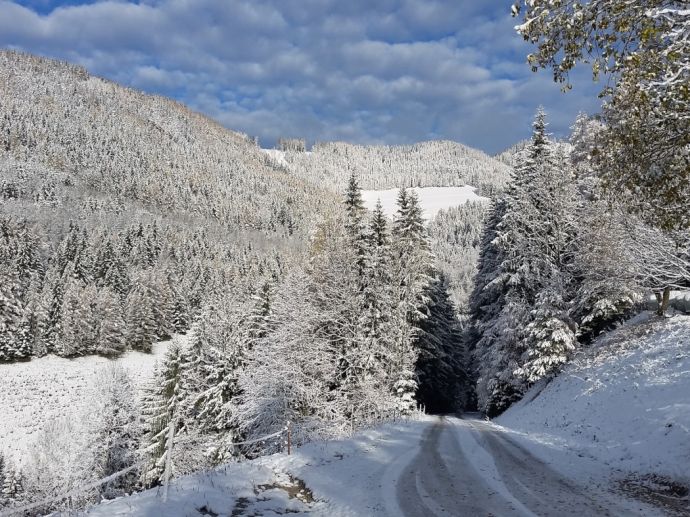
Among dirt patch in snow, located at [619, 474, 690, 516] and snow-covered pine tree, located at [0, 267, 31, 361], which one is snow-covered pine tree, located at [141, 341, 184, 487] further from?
snow-covered pine tree, located at [0, 267, 31, 361]

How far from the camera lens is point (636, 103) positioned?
6.09 metres

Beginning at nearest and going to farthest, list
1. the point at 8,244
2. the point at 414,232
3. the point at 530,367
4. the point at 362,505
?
the point at 362,505
the point at 530,367
the point at 414,232
the point at 8,244

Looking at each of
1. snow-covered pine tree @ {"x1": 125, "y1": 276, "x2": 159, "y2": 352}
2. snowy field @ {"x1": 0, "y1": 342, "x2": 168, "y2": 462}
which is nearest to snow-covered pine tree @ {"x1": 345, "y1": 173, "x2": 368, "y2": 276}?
snowy field @ {"x1": 0, "y1": 342, "x2": 168, "y2": 462}

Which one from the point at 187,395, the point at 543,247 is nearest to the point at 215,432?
the point at 187,395

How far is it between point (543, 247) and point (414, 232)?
329 inches

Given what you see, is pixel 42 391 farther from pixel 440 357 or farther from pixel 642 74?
pixel 642 74

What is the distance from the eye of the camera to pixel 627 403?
53.9 ft

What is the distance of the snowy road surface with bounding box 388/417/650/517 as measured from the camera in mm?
7919

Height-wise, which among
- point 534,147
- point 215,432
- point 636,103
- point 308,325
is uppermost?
point 534,147

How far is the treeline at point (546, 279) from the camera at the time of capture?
1008 inches

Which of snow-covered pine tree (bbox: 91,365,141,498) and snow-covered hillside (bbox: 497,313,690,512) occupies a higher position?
snow-covered hillside (bbox: 497,313,690,512)

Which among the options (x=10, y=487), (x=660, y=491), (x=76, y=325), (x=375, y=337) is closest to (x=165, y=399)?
(x=10, y=487)

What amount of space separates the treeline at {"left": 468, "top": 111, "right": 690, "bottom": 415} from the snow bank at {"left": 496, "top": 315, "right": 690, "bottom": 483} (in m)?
1.64

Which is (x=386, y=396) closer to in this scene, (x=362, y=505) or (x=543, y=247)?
(x=543, y=247)
